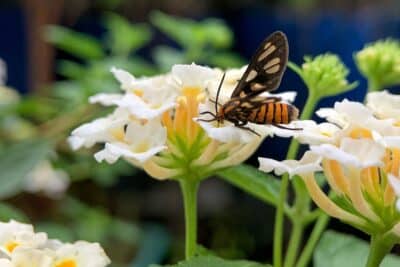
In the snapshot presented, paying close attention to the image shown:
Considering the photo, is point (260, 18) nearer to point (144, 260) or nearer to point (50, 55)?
point (50, 55)

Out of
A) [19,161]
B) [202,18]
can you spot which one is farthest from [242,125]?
[202,18]

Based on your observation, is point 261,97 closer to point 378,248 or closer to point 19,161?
point 378,248

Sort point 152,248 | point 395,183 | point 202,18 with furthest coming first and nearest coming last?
point 202,18
point 152,248
point 395,183

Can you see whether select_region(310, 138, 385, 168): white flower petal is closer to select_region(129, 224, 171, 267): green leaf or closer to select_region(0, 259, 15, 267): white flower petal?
select_region(0, 259, 15, 267): white flower petal

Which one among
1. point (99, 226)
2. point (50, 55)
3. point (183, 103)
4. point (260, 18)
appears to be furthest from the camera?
point (260, 18)

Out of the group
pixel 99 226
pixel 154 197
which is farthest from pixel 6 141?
pixel 154 197

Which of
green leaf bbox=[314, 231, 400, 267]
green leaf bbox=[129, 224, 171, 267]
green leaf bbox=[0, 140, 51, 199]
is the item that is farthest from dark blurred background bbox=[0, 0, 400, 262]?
green leaf bbox=[314, 231, 400, 267]
